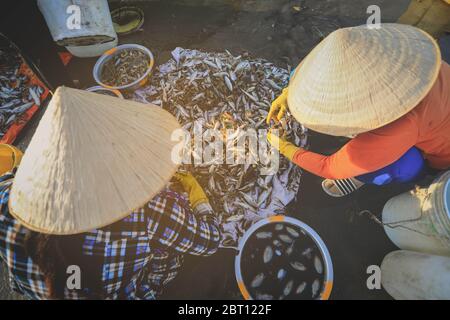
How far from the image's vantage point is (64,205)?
1.56m

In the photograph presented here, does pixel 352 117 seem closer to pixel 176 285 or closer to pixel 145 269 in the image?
pixel 145 269

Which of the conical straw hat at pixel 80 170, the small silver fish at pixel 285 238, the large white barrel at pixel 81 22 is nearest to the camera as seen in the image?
the conical straw hat at pixel 80 170

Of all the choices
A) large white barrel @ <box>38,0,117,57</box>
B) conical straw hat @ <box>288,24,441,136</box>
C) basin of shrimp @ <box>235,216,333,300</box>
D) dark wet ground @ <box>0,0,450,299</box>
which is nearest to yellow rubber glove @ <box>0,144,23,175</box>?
dark wet ground @ <box>0,0,450,299</box>

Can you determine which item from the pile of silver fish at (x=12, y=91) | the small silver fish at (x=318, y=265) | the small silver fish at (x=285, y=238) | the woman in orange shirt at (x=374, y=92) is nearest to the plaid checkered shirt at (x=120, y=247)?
the small silver fish at (x=285, y=238)

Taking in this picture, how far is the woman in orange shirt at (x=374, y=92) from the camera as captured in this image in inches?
77.1

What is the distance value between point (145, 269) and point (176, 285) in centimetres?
84

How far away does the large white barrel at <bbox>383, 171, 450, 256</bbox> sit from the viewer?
247 centimetres

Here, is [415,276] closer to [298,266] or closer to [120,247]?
[298,266]

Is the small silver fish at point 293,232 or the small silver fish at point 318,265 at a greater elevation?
the small silver fish at point 293,232

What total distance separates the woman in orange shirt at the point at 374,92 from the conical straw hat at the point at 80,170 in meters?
1.29

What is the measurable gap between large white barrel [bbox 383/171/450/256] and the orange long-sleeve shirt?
1.33ft

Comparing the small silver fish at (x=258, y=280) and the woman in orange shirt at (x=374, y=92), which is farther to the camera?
the small silver fish at (x=258, y=280)

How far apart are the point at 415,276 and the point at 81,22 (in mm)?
4742

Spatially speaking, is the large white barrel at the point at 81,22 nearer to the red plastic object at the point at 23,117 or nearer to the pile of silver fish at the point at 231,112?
the red plastic object at the point at 23,117
